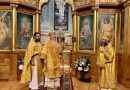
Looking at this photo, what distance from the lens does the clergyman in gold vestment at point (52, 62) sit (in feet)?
23.0

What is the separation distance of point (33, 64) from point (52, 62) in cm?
89

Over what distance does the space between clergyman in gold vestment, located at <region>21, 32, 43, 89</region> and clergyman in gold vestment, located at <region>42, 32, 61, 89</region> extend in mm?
533

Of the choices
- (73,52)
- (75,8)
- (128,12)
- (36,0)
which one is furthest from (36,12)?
(128,12)

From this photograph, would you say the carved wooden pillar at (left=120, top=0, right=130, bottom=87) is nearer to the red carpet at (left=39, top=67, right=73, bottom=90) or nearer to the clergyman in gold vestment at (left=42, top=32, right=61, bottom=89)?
the red carpet at (left=39, top=67, right=73, bottom=90)

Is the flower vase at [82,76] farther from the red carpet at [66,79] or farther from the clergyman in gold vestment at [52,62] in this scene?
the red carpet at [66,79]

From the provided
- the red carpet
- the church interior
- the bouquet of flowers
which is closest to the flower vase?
the church interior

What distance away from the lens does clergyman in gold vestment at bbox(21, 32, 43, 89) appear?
7566mm

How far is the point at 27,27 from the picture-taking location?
11.0m

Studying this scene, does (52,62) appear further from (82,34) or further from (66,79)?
(82,34)

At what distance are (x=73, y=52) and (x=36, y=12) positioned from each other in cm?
272

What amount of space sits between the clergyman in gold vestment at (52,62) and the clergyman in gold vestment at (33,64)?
Result: 0.53 metres

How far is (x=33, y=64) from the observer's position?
25.0ft

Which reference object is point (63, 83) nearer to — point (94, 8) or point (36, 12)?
point (94, 8)

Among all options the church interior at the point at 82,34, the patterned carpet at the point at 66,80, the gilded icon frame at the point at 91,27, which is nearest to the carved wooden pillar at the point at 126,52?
the church interior at the point at 82,34
